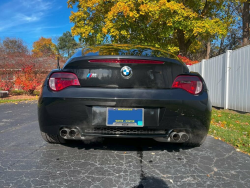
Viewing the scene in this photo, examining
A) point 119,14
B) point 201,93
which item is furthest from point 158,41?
point 201,93

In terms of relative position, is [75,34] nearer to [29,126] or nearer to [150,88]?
[29,126]

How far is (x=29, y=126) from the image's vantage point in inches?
188

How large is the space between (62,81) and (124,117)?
32.7 inches

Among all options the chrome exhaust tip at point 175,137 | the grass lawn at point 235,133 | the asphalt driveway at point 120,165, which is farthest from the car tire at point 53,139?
the grass lawn at point 235,133

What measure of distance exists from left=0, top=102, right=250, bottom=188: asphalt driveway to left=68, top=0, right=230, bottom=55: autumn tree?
11651 millimetres

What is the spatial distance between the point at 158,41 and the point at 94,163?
15.5 meters

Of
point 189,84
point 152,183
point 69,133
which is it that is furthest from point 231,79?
point 69,133

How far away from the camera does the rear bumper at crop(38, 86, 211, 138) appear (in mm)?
2359

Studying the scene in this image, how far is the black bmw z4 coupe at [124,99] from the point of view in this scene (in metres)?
2.37

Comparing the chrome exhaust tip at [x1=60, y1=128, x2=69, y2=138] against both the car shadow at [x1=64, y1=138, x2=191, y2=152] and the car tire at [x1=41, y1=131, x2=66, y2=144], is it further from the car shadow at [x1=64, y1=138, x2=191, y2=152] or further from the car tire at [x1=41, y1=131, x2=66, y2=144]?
the car shadow at [x1=64, y1=138, x2=191, y2=152]

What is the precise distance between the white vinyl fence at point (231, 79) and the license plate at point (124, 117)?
514cm

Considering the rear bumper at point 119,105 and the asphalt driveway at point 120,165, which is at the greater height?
the rear bumper at point 119,105

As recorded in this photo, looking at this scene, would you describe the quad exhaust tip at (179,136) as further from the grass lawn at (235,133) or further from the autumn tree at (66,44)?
the autumn tree at (66,44)

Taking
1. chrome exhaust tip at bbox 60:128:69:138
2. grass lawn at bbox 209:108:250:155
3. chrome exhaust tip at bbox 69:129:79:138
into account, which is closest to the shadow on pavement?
chrome exhaust tip at bbox 69:129:79:138
